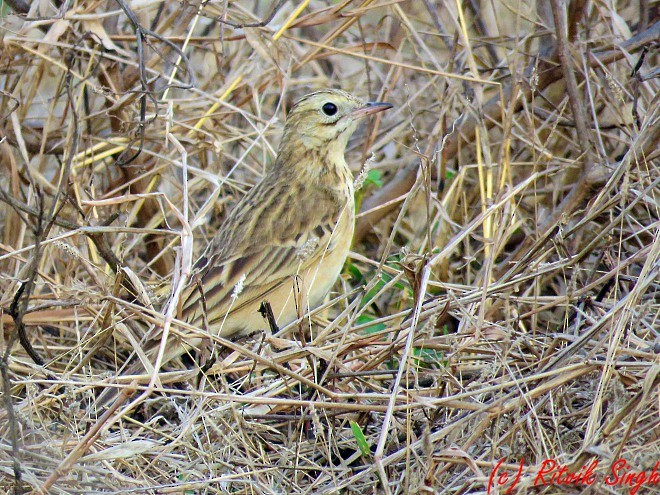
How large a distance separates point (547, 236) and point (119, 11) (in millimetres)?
2410

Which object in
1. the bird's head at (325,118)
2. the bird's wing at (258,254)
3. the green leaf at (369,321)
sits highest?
the bird's head at (325,118)

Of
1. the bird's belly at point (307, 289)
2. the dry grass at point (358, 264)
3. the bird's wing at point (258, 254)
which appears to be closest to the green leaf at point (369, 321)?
the dry grass at point (358, 264)

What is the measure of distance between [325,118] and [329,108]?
0.20 feet

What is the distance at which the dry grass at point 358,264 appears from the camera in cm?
343

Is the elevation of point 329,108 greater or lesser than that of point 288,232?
greater

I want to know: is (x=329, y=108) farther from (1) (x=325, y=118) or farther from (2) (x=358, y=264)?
(2) (x=358, y=264)

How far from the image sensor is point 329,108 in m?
5.22

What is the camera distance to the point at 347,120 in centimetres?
525

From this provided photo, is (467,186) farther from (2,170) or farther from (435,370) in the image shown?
(2,170)

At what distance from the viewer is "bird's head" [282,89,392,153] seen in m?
5.21

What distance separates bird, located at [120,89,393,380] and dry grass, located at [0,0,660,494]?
0.20 m

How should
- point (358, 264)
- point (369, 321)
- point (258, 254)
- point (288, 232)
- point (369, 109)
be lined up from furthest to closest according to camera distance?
point (358, 264), point (369, 109), point (288, 232), point (258, 254), point (369, 321)

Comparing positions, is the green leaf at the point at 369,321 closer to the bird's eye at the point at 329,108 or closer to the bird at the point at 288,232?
the bird at the point at 288,232

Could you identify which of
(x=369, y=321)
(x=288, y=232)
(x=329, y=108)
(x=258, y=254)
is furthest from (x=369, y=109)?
(x=369, y=321)
